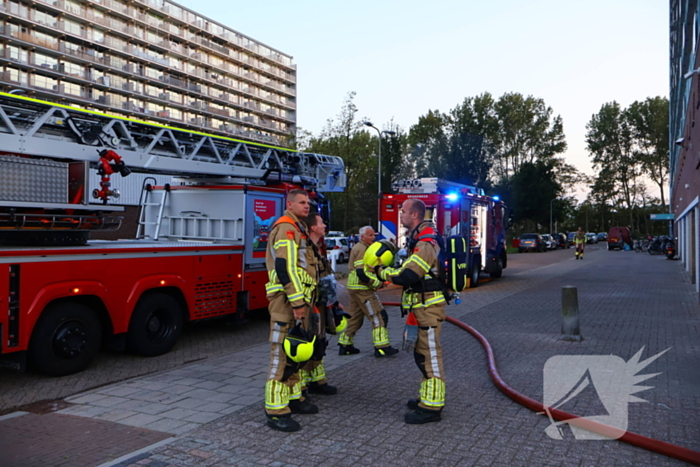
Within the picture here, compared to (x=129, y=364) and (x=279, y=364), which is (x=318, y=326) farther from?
(x=129, y=364)

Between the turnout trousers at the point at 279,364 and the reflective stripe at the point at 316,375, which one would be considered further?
the reflective stripe at the point at 316,375

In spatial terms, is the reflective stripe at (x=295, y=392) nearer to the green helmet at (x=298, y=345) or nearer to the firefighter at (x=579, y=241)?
the green helmet at (x=298, y=345)

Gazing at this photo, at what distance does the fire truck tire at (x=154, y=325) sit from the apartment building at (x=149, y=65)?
41689mm

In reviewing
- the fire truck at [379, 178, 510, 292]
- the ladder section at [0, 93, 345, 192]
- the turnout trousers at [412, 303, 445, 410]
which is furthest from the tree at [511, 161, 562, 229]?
the turnout trousers at [412, 303, 445, 410]

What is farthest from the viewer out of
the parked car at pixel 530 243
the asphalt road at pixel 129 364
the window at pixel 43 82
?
the window at pixel 43 82

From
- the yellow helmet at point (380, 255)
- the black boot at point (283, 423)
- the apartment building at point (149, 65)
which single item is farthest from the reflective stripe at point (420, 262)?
the apartment building at point (149, 65)

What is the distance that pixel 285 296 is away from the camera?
4.85 meters

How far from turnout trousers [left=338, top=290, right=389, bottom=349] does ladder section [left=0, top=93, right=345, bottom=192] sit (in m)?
3.47

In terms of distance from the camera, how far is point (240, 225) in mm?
9258

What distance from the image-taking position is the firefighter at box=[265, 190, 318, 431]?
15.3 feet

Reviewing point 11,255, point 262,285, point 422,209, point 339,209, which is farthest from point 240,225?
point 339,209

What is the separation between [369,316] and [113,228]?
334 cm

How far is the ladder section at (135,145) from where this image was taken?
681 cm

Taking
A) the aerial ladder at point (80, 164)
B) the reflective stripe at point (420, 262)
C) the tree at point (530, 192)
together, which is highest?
the tree at point (530, 192)
